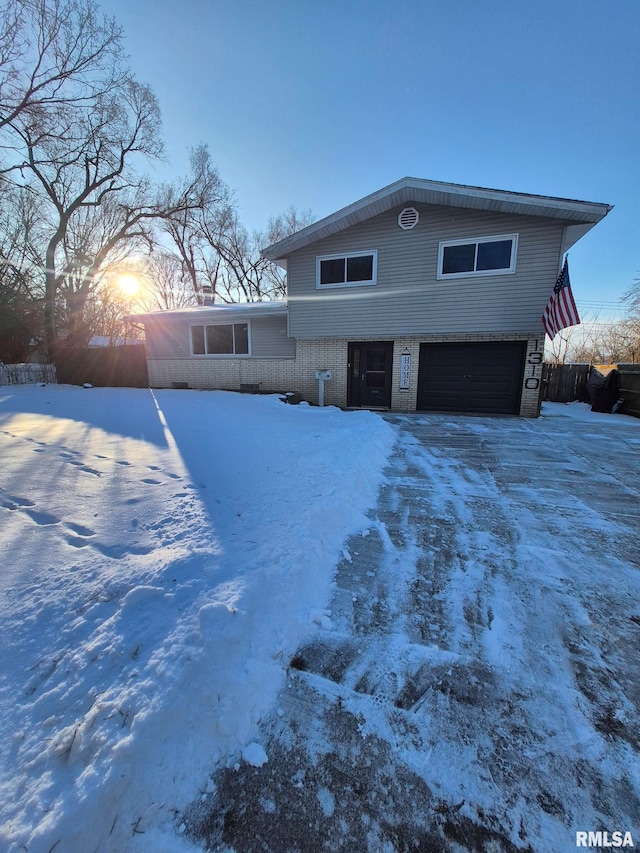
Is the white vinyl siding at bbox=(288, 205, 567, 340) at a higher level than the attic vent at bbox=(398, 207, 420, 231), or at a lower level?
lower

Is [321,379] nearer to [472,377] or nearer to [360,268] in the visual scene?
[360,268]

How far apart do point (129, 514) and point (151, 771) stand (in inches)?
77.7

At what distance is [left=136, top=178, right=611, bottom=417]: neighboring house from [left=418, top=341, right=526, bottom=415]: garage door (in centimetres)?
3

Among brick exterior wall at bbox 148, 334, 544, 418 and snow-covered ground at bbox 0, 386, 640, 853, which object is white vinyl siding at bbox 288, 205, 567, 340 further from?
snow-covered ground at bbox 0, 386, 640, 853

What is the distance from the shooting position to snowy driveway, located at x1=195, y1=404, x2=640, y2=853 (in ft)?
3.89

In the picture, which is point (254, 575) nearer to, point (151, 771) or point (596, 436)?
point (151, 771)

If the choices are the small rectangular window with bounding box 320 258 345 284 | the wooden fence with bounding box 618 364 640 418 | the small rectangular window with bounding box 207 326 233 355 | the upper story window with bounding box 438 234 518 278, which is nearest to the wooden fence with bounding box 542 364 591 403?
the wooden fence with bounding box 618 364 640 418

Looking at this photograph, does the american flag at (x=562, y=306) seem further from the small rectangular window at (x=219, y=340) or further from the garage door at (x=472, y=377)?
the small rectangular window at (x=219, y=340)

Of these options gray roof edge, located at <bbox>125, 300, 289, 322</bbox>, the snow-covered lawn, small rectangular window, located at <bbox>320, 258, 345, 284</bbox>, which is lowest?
the snow-covered lawn

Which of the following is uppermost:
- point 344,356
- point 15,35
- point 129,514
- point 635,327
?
point 15,35

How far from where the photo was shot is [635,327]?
58.2 feet

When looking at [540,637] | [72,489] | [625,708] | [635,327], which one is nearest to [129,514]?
[72,489]

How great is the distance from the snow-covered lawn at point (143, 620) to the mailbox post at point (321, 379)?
6.61 metres

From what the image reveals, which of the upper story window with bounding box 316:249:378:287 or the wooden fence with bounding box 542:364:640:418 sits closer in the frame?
the upper story window with bounding box 316:249:378:287
